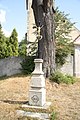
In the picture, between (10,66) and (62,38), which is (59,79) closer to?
(62,38)

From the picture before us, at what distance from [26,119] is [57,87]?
477 centimetres

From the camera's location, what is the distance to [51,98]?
8.96 metres

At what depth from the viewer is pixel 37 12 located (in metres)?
12.8

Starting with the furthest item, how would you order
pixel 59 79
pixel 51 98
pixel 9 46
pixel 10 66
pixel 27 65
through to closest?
pixel 9 46
pixel 10 66
pixel 27 65
pixel 59 79
pixel 51 98

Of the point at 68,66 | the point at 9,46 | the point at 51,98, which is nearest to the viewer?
the point at 51,98

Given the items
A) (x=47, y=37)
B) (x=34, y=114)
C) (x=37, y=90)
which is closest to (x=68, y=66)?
(x=47, y=37)

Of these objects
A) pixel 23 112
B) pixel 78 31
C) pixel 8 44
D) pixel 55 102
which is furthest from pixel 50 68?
pixel 8 44

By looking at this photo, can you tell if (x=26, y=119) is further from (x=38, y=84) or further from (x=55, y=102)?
(x=55, y=102)

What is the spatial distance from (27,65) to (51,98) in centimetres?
638

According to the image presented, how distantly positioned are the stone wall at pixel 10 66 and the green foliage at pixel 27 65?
0.69 m

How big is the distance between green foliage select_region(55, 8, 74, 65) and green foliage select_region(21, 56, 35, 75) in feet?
6.53

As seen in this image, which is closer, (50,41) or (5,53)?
(50,41)

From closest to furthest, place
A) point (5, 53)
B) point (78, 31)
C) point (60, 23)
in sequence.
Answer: point (60, 23), point (78, 31), point (5, 53)

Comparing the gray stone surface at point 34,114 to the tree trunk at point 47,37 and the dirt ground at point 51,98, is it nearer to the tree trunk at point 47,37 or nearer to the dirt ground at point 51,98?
the dirt ground at point 51,98
